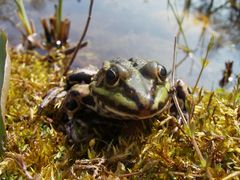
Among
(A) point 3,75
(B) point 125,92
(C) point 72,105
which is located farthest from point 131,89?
(A) point 3,75

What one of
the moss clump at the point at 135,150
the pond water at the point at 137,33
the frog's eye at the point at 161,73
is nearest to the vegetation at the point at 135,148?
the moss clump at the point at 135,150

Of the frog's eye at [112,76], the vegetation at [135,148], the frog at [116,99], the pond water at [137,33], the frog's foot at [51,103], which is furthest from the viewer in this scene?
the pond water at [137,33]

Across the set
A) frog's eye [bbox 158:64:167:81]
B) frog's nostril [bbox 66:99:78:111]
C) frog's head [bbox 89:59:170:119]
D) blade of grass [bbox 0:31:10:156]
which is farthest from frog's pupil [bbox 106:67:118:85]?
blade of grass [bbox 0:31:10:156]

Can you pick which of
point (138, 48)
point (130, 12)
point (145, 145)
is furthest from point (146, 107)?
point (130, 12)

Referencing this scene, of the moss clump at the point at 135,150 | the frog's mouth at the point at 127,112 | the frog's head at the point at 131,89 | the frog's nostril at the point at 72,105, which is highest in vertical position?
the frog's head at the point at 131,89

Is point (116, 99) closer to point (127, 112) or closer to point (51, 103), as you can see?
point (127, 112)

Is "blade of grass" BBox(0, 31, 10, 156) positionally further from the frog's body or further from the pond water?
the pond water

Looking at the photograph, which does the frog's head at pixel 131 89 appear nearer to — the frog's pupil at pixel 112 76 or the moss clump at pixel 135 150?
the frog's pupil at pixel 112 76
